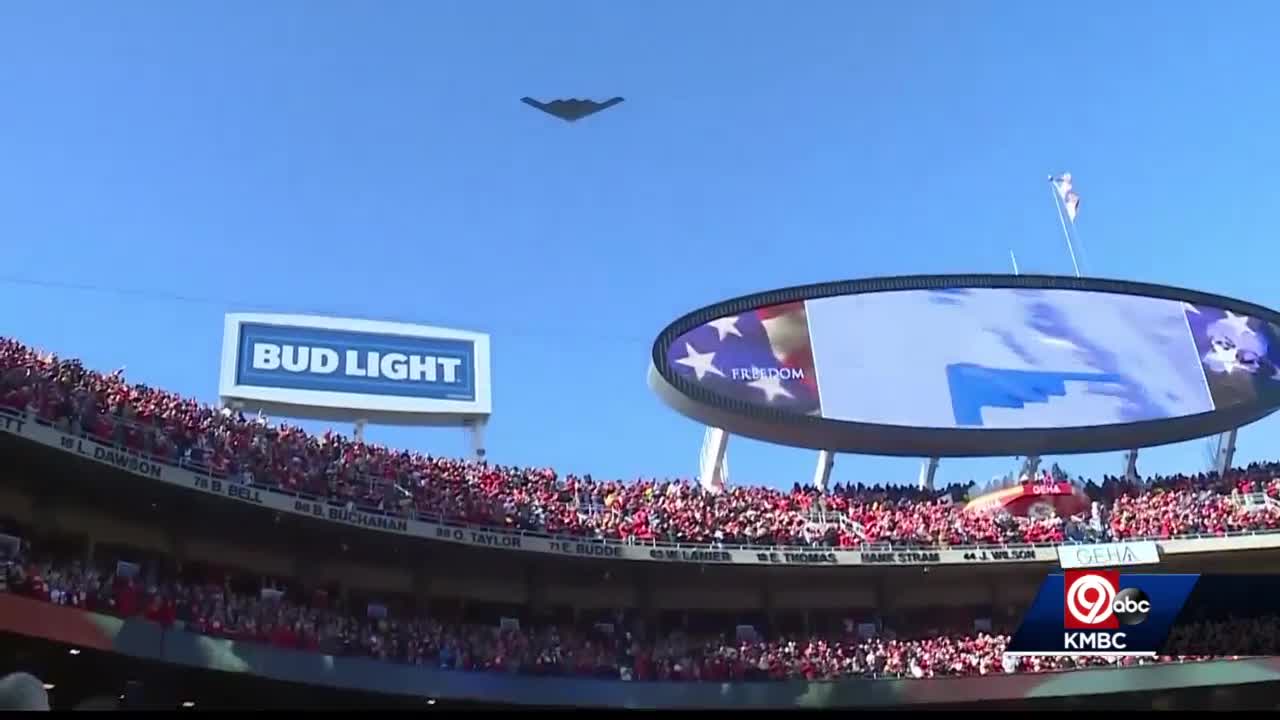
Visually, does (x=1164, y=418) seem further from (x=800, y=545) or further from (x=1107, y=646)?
(x=800, y=545)

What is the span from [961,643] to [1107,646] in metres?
3.83

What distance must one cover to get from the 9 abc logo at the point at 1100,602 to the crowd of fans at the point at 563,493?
9.32 feet

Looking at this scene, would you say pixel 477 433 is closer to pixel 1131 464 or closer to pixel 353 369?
pixel 353 369

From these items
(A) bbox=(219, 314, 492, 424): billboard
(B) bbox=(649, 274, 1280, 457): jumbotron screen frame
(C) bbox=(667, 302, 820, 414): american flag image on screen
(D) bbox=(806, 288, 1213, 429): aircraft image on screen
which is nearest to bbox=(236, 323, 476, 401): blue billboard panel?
(A) bbox=(219, 314, 492, 424): billboard

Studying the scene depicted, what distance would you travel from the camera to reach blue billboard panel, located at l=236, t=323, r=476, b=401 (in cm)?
3366

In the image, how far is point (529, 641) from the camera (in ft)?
95.3

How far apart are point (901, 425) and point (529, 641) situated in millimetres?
15204

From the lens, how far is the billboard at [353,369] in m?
33.3

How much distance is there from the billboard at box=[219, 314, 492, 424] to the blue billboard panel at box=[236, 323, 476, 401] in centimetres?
3

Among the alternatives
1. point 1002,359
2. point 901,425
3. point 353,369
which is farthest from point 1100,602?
point 353,369
